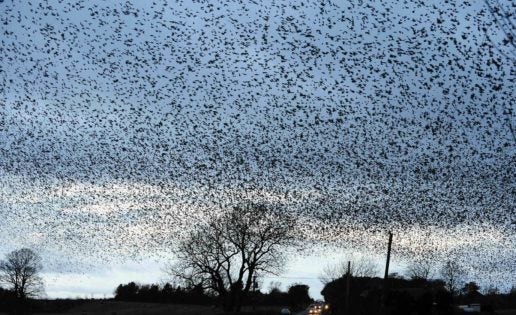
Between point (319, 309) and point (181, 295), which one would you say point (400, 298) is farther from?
point (181, 295)

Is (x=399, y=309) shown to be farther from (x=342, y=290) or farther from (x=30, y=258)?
(x=30, y=258)

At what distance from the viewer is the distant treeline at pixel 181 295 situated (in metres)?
136

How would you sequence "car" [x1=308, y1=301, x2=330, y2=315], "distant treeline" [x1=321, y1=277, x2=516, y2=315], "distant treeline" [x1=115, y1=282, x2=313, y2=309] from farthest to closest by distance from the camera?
1. "distant treeline" [x1=115, y1=282, x2=313, y2=309]
2. "car" [x1=308, y1=301, x2=330, y2=315]
3. "distant treeline" [x1=321, y1=277, x2=516, y2=315]

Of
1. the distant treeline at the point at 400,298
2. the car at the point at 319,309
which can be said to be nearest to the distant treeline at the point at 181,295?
the distant treeline at the point at 400,298

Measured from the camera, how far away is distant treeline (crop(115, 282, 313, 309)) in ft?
448

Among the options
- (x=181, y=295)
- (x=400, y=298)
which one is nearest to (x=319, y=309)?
(x=400, y=298)

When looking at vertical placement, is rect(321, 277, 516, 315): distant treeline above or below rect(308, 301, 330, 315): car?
above

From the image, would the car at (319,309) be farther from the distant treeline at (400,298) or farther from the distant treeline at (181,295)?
the distant treeline at (181,295)

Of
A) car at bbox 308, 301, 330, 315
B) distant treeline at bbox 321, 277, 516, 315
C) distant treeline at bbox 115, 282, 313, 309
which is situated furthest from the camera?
distant treeline at bbox 115, 282, 313, 309

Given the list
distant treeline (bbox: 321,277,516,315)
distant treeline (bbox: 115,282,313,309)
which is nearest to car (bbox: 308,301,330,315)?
distant treeline (bbox: 321,277,516,315)

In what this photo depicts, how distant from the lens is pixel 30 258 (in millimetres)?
134875

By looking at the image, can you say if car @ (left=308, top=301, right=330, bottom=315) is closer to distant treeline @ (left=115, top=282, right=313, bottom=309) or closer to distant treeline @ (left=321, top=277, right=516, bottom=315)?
distant treeline @ (left=321, top=277, right=516, bottom=315)

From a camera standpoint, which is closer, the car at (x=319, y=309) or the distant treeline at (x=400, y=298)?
the distant treeline at (x=400, y=298)

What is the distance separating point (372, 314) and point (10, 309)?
79401 mm
